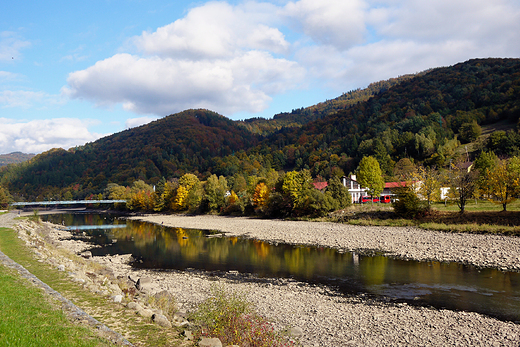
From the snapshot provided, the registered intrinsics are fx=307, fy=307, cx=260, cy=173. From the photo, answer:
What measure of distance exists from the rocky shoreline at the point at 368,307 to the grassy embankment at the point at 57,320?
508 cm

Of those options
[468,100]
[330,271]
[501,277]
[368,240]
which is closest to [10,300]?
[330,271]

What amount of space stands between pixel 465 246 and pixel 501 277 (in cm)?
893

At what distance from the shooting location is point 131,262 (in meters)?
27.2

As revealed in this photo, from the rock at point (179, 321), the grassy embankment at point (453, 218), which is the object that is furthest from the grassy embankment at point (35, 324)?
the grassy embankment at point (453, 218)

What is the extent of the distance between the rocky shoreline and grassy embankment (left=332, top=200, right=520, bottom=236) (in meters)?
2.94

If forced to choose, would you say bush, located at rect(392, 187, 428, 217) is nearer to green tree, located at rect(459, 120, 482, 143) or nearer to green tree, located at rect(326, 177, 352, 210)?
green tree, located at rect(326, 177, 352, 210)

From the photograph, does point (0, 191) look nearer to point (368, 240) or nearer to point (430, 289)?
point (368, 240)

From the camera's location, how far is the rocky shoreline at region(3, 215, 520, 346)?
37.5ft

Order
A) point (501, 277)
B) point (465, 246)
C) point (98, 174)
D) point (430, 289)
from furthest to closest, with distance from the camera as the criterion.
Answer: point (98, 174)
point (465, 246)
point (501, 277)
point (430, 289)

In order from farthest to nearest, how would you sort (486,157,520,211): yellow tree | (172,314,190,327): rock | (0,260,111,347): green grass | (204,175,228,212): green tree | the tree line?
(204,175,228,212): green tree, the tree line, (486,157,520,211): yellow tree, (172,314,190,327): rock, (0,260,111,347): green grass

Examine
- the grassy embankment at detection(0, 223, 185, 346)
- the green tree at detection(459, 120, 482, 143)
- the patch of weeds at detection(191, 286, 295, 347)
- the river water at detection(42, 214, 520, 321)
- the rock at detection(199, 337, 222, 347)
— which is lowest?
the river water at detection(42, 214, 520, 321)

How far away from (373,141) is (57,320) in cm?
10859

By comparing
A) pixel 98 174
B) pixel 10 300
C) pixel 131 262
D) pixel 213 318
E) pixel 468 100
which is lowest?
pixel 131 262

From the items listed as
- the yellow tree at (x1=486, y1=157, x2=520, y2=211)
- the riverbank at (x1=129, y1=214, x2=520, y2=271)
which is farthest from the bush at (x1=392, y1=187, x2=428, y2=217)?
the yellow tree at (x1=486, y1=157, x2=520, y2=211)
